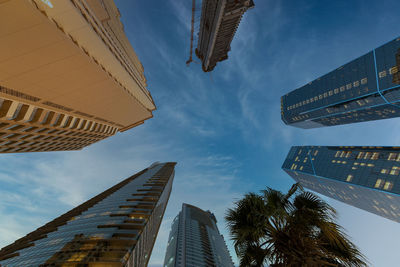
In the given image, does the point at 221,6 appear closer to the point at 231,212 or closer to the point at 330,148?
the point at 231,212

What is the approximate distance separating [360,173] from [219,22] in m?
95.5

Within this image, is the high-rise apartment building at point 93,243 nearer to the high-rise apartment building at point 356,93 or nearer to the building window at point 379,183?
the building window at point 379,183

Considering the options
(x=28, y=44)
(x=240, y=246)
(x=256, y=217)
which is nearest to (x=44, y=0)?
(x=28, y=44)

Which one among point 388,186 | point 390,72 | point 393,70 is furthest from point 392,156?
point 393,70

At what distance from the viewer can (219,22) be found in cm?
5050

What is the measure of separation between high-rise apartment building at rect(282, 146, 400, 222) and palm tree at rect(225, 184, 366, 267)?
89402 mm

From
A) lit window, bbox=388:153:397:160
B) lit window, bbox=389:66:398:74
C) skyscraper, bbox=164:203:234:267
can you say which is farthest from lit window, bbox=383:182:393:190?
skyscraper, bbox=164:203:234:267

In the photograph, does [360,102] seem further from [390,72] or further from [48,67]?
[48,67]

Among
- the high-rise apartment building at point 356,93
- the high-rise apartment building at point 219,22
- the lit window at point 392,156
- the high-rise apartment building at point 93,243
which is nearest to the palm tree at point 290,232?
the high-rise apartment building at point 93,243

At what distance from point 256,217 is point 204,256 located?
8652 cm

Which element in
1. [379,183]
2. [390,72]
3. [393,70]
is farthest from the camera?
[390,72]

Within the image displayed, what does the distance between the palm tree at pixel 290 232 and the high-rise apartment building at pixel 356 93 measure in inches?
4261

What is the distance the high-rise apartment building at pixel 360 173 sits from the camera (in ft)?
220

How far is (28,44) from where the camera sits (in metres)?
12.1
